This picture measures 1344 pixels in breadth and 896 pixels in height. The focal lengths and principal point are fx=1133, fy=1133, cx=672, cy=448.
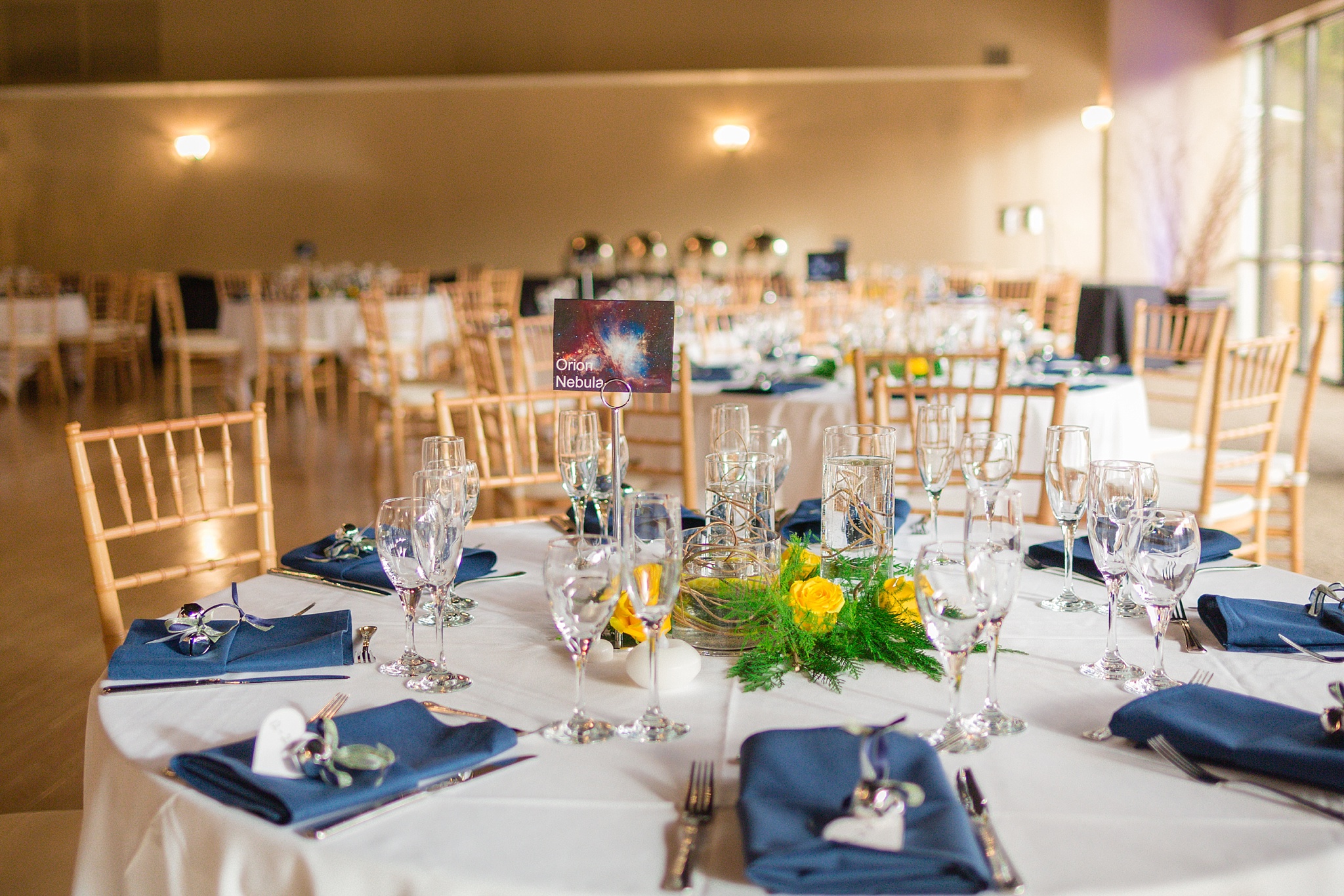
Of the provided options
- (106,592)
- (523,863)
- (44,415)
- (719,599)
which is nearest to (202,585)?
(106,592)

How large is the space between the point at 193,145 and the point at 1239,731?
1426 cm

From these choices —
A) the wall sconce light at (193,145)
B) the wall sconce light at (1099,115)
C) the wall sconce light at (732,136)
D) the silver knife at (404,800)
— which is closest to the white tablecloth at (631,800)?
the silver knife at (404,800)

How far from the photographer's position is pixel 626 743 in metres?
1.15

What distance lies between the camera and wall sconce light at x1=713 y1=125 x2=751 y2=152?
13156 millimetres

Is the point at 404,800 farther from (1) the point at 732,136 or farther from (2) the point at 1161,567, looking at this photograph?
(1) the point at 732,136

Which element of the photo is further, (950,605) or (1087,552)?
(1087,552)

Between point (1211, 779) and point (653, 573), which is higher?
point (653, 573)

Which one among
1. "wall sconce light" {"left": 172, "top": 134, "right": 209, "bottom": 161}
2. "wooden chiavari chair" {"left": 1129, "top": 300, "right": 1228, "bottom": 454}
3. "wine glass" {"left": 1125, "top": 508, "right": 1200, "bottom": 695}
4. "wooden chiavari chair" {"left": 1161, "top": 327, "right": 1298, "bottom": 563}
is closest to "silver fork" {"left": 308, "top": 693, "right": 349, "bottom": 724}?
"wine glass" {"left": 1125, "top": 508, "right": 1200, "bottom": 695}

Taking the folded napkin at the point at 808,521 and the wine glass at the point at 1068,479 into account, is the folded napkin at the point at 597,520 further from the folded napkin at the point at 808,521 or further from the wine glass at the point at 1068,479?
the wine glass at the point at 1068,479

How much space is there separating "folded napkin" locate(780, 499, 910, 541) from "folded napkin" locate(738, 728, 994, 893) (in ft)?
2.37

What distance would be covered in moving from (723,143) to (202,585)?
10.3 metres

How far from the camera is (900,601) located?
1378 mm

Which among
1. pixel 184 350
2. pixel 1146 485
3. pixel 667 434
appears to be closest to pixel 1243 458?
pixel 667 434

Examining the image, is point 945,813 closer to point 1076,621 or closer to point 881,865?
point 881,865
